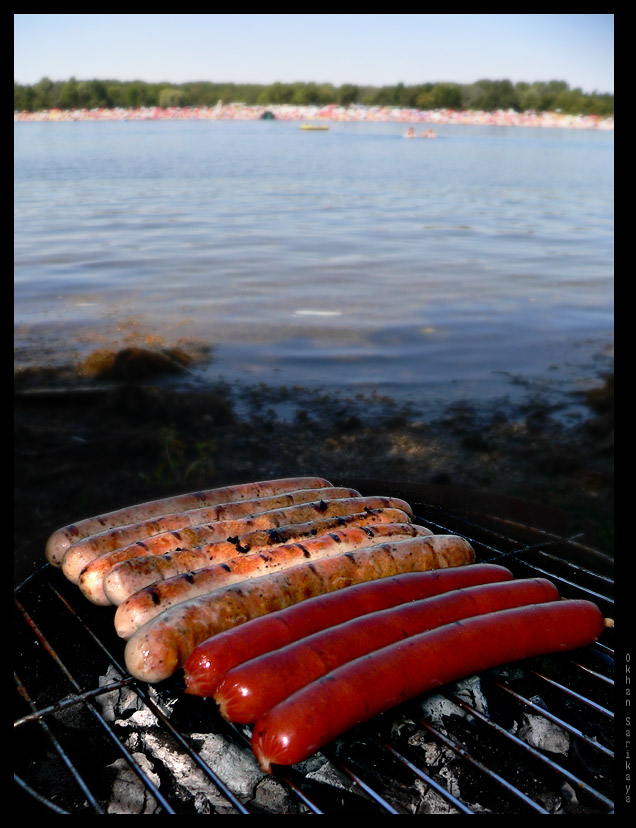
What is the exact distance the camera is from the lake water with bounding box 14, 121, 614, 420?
973 cm

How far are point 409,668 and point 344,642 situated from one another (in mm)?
260

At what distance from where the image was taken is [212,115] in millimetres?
79188

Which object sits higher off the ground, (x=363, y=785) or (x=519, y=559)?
(x=519, y=559)

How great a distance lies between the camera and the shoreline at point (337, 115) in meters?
68.6

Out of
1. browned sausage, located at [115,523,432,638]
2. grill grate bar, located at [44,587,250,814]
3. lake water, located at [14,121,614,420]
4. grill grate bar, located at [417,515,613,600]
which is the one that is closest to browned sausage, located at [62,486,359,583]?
grill grate bar, located at [44,587,250,814]

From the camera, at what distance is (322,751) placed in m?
2.42

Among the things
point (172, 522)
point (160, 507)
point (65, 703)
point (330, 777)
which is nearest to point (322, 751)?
point (330, 777)

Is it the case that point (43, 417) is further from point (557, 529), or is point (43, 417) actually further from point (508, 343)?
point (508, 343)

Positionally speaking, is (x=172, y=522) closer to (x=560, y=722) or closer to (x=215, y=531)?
(x=215, y=531)

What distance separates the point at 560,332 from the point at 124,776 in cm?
1019

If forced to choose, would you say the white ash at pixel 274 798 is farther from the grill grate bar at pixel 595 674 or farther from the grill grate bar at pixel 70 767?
the grill grate bar at pixel 595 674

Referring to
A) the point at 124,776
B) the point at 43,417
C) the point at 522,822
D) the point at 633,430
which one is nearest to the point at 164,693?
the point at 124,776

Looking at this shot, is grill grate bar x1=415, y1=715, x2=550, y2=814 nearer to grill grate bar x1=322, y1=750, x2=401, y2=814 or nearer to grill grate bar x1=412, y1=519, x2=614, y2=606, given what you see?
grill grate bar x1=322, y1=750, x2=401, y2=814

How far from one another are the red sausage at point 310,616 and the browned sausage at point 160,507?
1173mm
